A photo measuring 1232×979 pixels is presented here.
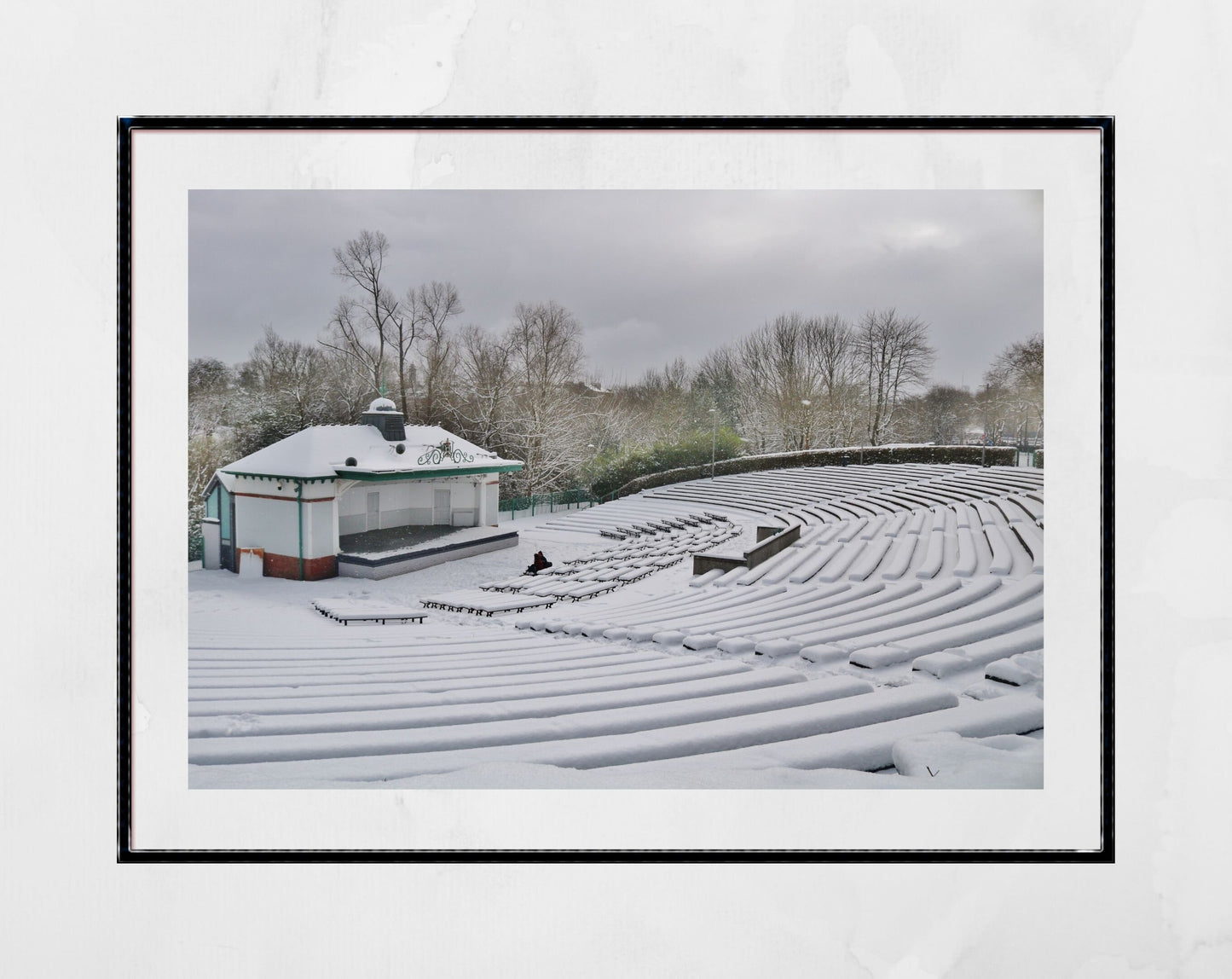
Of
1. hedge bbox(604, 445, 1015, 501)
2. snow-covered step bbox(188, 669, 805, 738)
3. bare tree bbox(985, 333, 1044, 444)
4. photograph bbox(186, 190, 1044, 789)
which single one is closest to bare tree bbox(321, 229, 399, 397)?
photograph bbox(186, 190, 1044, 789)

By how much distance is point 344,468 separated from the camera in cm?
176

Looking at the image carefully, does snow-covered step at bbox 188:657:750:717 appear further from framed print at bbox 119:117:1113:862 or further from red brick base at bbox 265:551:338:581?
red brick base at bbox 265:551:338:581

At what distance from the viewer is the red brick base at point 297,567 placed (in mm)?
1754

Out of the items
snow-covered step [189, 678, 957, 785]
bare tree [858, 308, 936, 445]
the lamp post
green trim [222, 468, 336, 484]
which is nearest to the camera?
snow-covered step [189, 678, 957, 785]

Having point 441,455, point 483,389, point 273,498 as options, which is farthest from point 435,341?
point 273,498

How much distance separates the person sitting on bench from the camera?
192 cm

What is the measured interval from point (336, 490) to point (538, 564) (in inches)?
27.2

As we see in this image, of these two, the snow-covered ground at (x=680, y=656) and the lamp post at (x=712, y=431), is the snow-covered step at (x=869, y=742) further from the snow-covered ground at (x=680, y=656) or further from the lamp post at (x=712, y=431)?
the lamp post at (x=712, y=431)

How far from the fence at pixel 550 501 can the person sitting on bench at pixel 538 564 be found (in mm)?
140

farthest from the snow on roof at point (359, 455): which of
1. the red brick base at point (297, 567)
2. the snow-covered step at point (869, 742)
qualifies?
the snow-covered step at point (869, 742)
